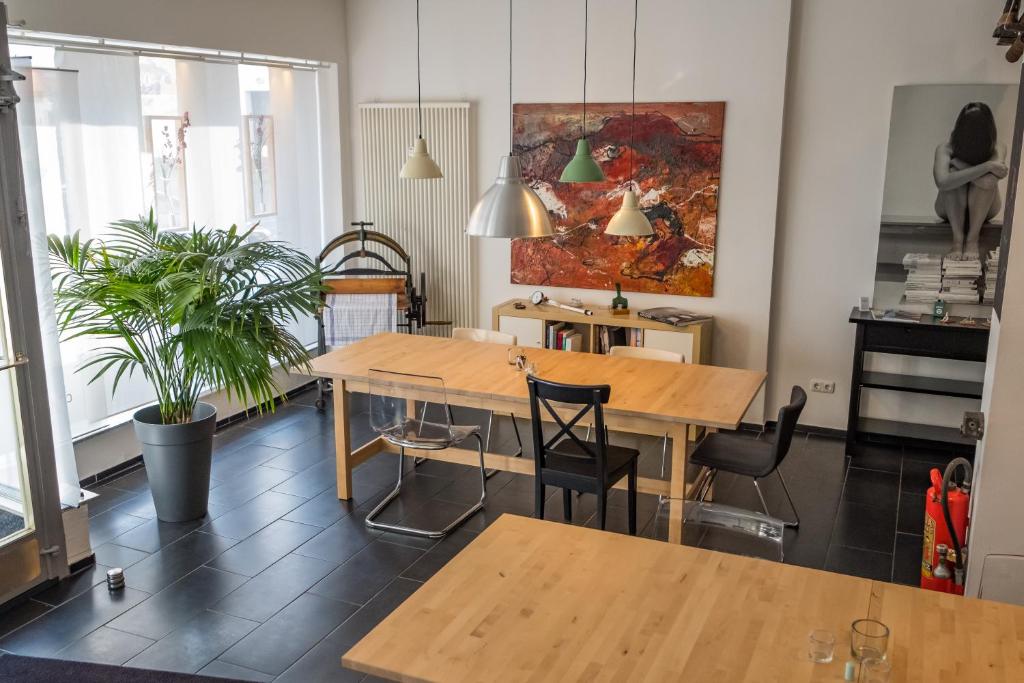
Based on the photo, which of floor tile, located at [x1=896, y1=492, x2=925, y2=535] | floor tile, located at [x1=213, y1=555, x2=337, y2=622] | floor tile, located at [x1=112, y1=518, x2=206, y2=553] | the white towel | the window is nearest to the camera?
floor tile, located at [x1=213, y1=555, x2=337, y2=622]

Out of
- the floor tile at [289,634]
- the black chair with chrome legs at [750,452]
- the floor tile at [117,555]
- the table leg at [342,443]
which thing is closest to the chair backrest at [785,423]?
the black chair with chrome legs at [750,452]

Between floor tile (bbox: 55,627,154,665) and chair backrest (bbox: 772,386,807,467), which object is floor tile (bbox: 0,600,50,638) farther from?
chair backrest (bbox: 772,386,807,467)

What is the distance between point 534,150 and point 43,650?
471 centimetres

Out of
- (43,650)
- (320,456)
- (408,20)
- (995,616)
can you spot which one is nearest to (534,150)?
(408,20)

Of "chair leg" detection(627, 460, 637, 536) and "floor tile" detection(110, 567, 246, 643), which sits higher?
"chair leg" detection(627, 460, 637, 536)

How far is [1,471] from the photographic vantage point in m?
4.40

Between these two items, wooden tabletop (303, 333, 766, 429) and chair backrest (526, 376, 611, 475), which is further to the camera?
wooden tabletop (303, 333, 766, 429)

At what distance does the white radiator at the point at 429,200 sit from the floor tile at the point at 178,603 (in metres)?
3.59

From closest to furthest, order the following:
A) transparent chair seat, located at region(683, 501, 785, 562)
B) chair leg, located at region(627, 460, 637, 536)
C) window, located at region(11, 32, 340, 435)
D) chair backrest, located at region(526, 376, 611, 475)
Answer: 1. transparent chair seat, located at region(683, 501, 785, 562)
2. chair backrest, located at region(526, 376, 611, 475)
3. chair leg, located at region(627, 460, 637, 536)
4. window, located at region(11, 32, 340, 435)

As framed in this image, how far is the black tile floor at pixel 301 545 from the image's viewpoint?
158 inches

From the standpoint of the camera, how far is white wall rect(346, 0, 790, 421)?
21.0 ft

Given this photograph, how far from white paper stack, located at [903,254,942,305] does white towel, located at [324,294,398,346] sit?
3622mm

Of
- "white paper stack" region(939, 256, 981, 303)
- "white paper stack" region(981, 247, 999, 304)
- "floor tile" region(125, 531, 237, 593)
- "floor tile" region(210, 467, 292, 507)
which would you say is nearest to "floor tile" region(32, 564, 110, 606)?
"floor tile" region(125, 531, 237, 593)

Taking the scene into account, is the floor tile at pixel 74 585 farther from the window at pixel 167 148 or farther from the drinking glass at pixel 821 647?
the drinking glass at pixel 821 647
